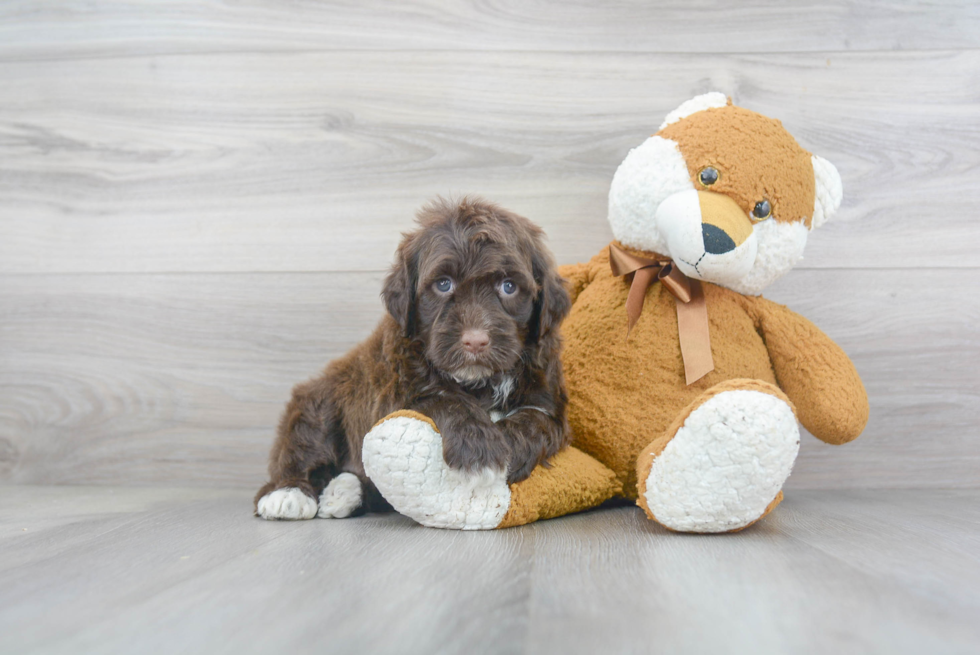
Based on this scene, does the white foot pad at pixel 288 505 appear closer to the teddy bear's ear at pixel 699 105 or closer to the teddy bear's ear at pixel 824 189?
the teddy bear's ear at pixel 699 105

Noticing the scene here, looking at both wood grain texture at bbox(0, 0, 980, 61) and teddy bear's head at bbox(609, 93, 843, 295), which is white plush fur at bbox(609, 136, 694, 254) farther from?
wood grain texture at bbox(0, 0, 980, 61)

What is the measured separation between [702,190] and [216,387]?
4.68ft

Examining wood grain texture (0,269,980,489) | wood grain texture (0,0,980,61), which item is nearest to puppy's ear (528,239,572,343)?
wood grain texture (0,269,980,489)

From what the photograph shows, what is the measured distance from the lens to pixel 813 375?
4.87 feet

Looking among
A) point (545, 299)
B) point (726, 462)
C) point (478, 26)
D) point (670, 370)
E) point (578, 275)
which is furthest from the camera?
point (478, 26)

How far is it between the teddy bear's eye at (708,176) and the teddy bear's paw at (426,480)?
2.34ft

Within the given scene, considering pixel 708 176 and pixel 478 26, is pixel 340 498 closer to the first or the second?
pixel 708 176

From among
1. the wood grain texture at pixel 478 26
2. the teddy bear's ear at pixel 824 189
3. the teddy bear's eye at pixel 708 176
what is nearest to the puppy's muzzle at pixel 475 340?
the teddy bear's eye at pixel 708 176

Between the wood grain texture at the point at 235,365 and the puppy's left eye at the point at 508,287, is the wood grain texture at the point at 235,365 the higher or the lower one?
the lower one

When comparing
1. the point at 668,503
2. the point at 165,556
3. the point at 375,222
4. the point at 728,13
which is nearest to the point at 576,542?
the point at 668,503

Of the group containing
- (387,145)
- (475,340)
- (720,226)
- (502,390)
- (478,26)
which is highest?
(478,26)

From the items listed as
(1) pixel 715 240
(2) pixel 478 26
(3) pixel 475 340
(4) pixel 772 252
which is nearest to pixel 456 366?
(3) pixel 475 340

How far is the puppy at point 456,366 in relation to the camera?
1297mm

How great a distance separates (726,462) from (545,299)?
0.46 metres
